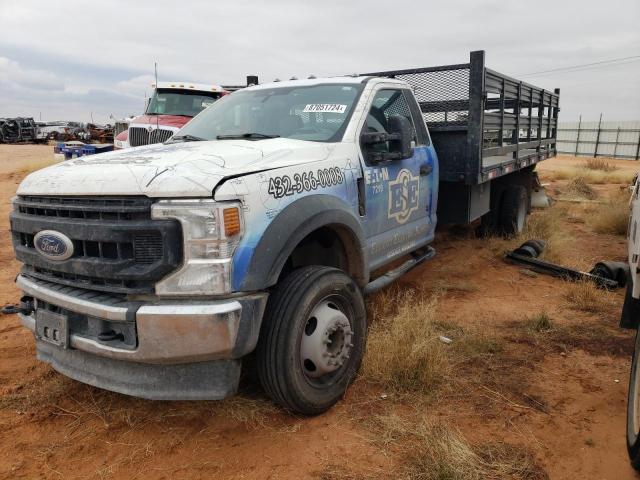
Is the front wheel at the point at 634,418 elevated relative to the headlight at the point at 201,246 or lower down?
lower down

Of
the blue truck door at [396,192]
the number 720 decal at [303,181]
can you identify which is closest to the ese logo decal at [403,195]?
the blue truck door at [396,192]

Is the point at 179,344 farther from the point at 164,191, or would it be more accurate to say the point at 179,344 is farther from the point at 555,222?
the point at 555,222

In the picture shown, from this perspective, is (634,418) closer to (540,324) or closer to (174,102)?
(540,324)

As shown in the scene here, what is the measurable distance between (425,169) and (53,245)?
326 cm

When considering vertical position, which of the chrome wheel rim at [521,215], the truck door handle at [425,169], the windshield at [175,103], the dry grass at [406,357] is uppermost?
the windshield at [175,103]

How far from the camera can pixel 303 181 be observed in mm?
3094

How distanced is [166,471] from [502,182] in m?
6.38

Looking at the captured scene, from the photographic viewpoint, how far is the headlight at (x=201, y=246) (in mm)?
2467

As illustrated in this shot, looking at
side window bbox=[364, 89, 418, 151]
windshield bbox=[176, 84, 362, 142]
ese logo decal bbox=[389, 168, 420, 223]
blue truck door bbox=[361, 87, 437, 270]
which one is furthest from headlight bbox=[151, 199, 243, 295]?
ese logo decal bbox=[389, 168, 420, 223]

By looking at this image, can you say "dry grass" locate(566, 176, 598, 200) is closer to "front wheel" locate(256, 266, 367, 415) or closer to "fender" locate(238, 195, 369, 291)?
"fender" locate(238, 195, 369, 291)

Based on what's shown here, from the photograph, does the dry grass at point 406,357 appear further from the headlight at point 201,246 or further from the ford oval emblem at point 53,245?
the ford oval emblem at point 53,245

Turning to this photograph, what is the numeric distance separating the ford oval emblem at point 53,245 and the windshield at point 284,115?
151 cm

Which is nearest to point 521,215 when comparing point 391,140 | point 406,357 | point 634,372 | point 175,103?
point 391,140

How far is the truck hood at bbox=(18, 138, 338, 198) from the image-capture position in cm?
252
